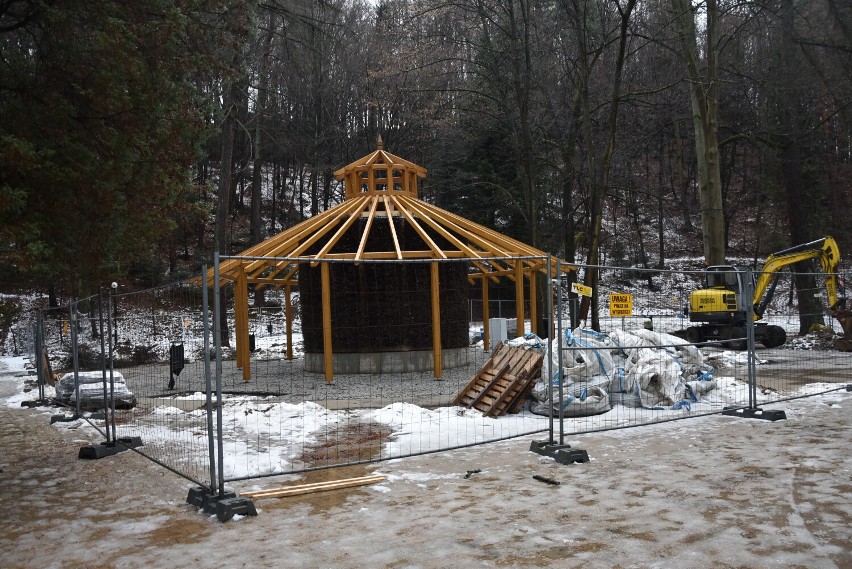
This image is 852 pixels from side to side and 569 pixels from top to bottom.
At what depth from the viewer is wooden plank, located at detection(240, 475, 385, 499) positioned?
6.55 metres

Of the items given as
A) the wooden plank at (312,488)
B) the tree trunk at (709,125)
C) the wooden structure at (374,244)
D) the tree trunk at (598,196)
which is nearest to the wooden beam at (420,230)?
the wooden structure at (374,244)

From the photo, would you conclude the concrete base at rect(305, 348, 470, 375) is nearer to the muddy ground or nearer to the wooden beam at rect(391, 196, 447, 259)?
the wooden beam at rect(391, 196, 447, 259)

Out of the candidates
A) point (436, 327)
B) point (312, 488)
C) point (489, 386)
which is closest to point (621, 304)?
point (489, 386)

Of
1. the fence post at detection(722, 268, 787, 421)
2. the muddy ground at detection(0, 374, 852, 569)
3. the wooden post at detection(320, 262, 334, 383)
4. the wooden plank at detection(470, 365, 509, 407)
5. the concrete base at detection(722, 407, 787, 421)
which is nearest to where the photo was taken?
the muddy ground at detection(0, 374, 852, 569)

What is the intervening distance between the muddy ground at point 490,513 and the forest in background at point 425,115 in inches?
94.2

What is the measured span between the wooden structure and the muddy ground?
592 centimetres

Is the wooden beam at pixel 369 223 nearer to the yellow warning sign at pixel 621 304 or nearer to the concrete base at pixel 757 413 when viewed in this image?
the yellow warning sign at pixel 621 304

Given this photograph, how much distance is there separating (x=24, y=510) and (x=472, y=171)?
2532 cm

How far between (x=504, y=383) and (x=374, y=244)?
6.38m

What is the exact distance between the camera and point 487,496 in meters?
6.45

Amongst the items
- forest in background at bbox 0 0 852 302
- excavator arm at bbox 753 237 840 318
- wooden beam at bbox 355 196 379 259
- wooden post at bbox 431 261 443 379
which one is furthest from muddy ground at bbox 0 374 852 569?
excavator arm at bbox 753 237 840 318

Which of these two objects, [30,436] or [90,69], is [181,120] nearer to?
[90,69]

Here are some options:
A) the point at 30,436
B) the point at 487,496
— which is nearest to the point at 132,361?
the point at 30,436

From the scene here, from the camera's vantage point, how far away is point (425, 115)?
3225cm
